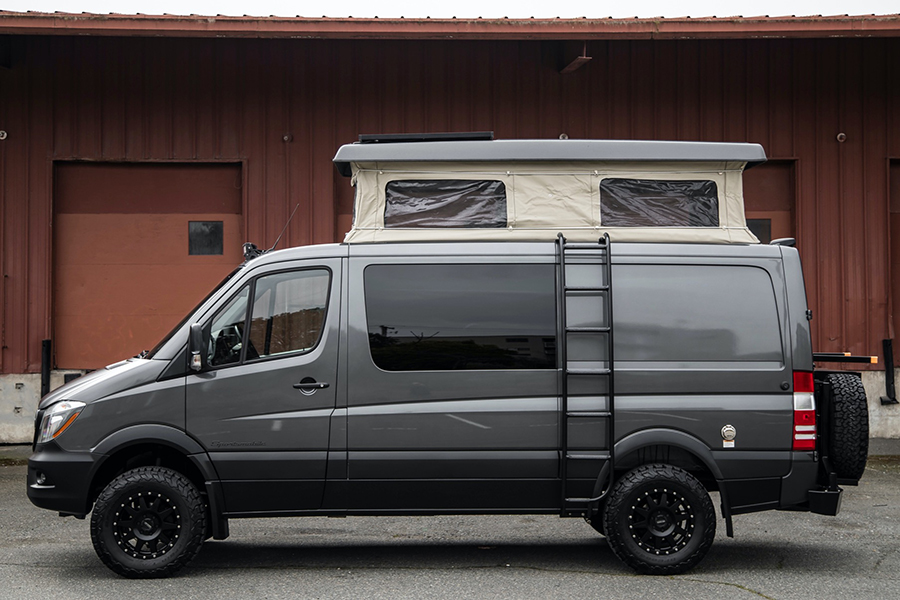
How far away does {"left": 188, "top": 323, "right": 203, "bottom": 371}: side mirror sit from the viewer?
243 inches

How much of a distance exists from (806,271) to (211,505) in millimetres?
9389

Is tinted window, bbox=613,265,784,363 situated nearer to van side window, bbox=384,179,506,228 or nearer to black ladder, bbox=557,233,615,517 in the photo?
black ladder, bbox=557,233,615,517

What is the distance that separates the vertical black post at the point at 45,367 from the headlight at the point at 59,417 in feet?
21.2

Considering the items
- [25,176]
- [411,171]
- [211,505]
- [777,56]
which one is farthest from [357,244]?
[777,56]

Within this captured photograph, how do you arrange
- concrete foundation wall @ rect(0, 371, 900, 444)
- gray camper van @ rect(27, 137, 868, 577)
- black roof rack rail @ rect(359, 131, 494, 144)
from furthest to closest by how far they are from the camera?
concrete foundation wall @ rect(0, 371, 900, 444) → black roof rack rail @ rect(359, 131, 494, 144) → gray camper van @ rect(27, 137, 868, 577)

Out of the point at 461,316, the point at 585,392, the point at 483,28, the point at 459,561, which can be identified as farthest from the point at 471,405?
the point at 483,28

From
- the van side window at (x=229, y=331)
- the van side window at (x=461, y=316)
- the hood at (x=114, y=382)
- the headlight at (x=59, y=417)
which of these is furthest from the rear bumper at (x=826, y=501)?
the headlight at (x=59, y=417)

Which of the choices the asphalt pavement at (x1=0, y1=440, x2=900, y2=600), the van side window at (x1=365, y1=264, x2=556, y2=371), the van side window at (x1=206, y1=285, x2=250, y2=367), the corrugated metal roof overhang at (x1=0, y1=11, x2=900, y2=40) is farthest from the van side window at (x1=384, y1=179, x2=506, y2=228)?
the corrugated metal roof overhang at (x1=0, y1=11, x2=900, y2=40)

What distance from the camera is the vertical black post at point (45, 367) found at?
12.3 m

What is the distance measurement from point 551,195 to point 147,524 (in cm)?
355

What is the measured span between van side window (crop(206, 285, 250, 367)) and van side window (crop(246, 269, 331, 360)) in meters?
0.07

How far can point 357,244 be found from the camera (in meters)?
6.62

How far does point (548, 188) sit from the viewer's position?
682 centimetres

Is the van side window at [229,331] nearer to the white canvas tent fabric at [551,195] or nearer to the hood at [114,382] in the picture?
the hood at [114,382]
